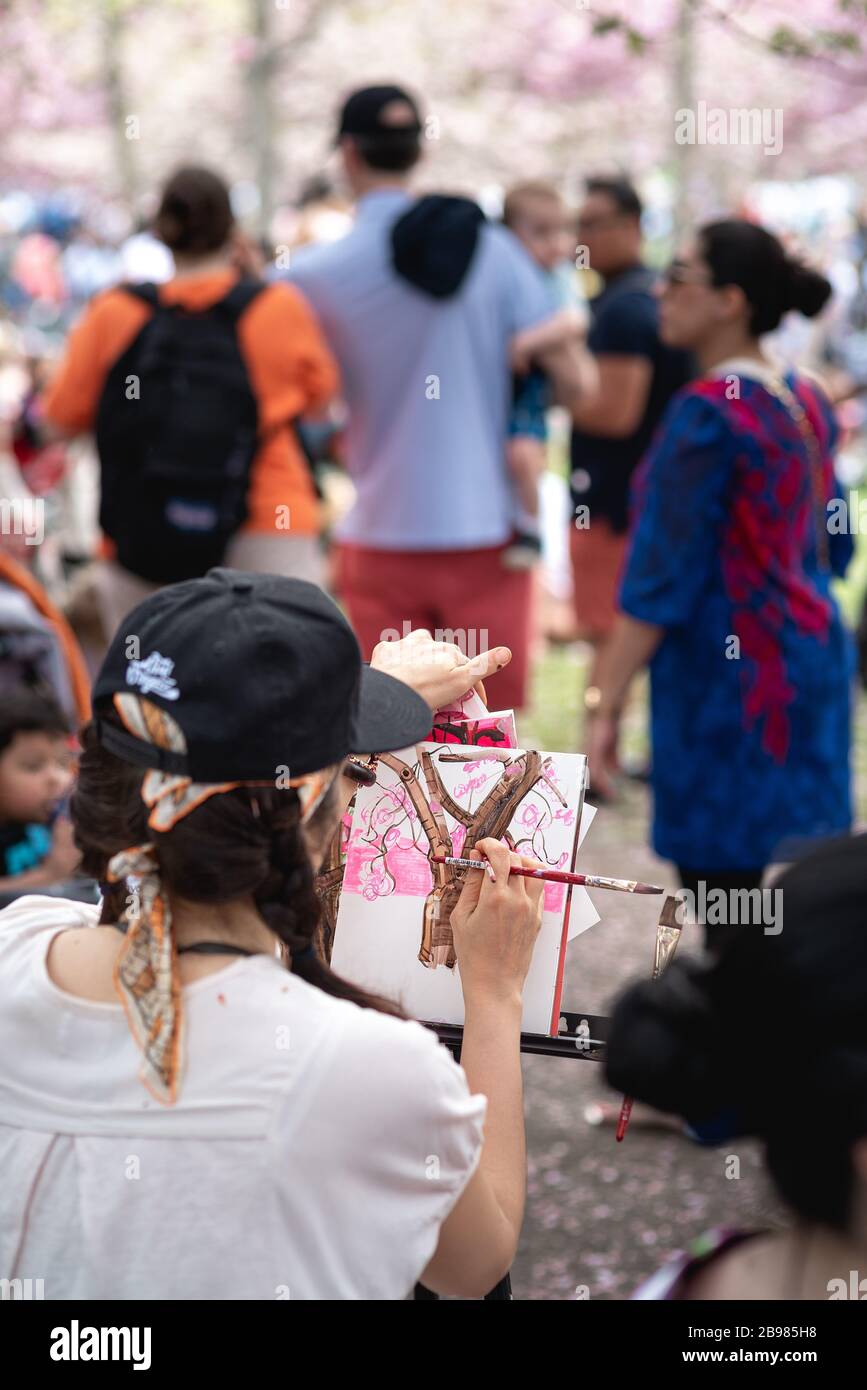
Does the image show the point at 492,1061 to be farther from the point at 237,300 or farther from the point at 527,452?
the point at 527,452

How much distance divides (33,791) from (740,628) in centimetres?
160

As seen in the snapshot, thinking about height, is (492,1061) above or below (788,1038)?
below

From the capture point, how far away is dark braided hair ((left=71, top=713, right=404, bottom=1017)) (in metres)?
1.45

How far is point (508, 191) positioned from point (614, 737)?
315cm

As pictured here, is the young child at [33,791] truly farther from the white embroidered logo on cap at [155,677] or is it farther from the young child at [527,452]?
the white embroidered logo on cap at [155,677]

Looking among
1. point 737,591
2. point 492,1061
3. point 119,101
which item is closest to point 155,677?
point 492,1061

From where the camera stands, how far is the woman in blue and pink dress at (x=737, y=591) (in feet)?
10.2

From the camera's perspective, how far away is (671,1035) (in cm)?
123

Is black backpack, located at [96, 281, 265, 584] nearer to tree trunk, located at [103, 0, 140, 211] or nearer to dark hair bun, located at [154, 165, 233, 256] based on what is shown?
dark hair bun, located at [154, 165, 233, 256]

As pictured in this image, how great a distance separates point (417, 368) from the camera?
4.28m

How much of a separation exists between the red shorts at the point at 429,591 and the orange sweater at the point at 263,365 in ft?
0.71

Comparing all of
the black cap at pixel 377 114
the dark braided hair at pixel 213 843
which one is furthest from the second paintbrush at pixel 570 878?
the black cap at pixel 377 114

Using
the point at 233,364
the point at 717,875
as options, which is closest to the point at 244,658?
the point at 717,875
